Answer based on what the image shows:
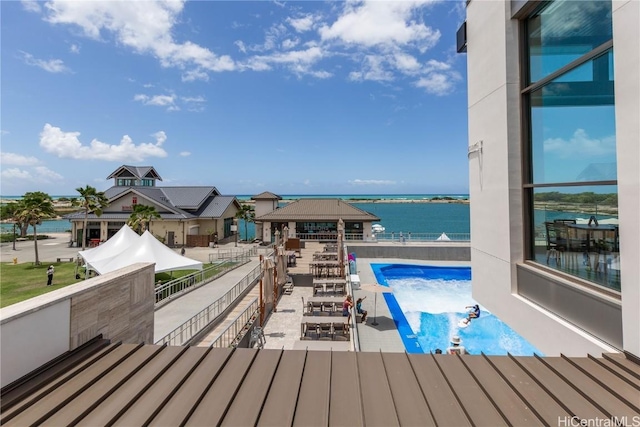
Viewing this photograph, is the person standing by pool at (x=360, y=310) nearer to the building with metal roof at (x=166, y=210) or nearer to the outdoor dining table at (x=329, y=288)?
the outdoor dining table at (x=329, y=288)

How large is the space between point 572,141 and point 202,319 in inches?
482

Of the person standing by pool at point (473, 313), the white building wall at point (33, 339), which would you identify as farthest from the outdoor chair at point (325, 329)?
the white building wall at point (33, 339)

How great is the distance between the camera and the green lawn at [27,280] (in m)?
16.4

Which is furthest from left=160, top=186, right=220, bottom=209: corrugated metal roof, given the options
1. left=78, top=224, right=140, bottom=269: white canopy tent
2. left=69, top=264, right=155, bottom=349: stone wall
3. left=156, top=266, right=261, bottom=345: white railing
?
left=69, top=264, right=155, bottom=349: stone wall

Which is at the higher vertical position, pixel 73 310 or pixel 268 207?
pixel 268 207

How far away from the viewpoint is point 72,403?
2.77 metres

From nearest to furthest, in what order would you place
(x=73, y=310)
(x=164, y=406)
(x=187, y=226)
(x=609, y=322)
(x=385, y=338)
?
1. (x=164, y=406)
2. (x=73, y=310)
3. (x=609, y=322)
4. (x=385, y=338)
5. (x=187, y=226)

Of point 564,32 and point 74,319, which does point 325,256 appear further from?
point 74,319

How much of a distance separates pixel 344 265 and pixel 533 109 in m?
15.0

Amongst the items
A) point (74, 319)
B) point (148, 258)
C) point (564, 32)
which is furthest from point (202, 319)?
point (564, 32)

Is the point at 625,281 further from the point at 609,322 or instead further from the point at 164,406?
the point at 164,406

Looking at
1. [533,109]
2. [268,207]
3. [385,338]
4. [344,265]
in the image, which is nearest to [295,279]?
[344,265]

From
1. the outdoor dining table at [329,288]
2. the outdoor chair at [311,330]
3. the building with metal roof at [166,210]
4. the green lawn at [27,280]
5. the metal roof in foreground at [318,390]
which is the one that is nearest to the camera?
the metal roof in foreground at [318,390]

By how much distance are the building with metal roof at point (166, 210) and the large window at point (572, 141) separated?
37323 mm
